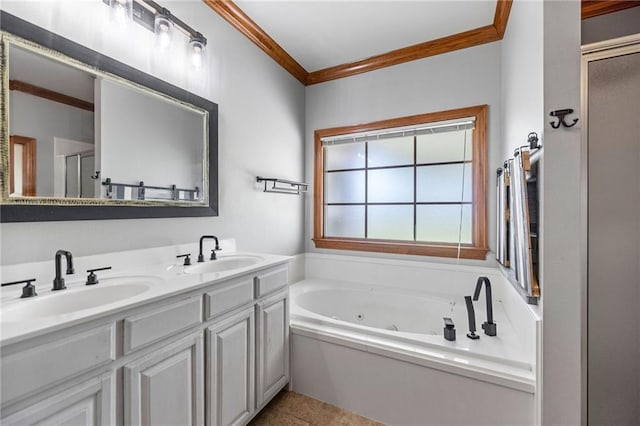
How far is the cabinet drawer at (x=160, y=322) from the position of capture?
95 cm

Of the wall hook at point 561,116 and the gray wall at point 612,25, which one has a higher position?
the gray wall at point 612,25

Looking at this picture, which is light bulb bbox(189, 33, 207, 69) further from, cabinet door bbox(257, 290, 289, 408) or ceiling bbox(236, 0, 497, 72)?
cabinet door bbox(257, 290, 289, 408)

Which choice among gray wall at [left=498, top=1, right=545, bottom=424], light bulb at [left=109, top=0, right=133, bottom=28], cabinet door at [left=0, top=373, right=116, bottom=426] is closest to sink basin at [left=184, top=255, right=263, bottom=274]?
cabinet door at [left=0, top=373, right=116, bottom=426]

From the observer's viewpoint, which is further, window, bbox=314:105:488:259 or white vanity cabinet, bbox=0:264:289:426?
window, bbox=314:105:488:259

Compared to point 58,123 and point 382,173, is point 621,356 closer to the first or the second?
point 382,173

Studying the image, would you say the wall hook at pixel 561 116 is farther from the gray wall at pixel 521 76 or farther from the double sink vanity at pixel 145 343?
the double sink vanity at pixel 145 343

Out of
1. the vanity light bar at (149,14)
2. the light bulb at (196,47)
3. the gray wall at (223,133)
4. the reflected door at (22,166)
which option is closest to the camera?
the reflected door at (22,166)

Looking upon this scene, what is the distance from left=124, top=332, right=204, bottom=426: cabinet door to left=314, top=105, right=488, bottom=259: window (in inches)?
72.5

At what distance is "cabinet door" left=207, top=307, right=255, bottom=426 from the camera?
4.18 feet

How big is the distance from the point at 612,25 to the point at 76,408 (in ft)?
10.8

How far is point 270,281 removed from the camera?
1.65 m

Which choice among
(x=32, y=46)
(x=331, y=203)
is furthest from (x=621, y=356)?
(x=32, y=46)

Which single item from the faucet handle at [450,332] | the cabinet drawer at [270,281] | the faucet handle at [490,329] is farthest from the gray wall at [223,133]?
the faucet handle at [490,329]

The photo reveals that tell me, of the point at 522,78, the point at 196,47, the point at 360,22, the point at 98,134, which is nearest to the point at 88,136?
the point at 98,134
